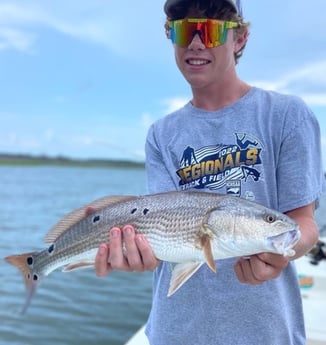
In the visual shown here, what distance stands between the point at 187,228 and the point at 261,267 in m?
0.41

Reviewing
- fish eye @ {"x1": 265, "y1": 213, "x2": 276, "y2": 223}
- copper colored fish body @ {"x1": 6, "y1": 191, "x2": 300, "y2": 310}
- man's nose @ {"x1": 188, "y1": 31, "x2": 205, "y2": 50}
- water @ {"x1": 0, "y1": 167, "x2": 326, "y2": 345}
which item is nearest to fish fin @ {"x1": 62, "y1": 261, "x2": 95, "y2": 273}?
copper colored fish body @ {"x1": 6, "y1": 191, "x2": 300, "y2": 310}

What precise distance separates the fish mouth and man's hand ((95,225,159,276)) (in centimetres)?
60

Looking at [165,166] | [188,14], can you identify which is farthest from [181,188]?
[188,14]

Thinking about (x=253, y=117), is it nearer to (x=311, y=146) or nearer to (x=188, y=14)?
(x=311, y=146)

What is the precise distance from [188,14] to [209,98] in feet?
1.56

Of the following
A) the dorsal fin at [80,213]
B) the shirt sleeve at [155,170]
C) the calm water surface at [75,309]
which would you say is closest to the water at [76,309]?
the calm water surface at [75,309]

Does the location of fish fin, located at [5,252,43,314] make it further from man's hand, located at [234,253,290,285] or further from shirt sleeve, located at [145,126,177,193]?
man's hand, located at [234,253,290,285]

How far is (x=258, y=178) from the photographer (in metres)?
2.65

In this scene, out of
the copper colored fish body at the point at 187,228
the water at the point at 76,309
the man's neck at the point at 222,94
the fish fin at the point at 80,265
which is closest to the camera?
the copper colored fish body at the point at 187,228

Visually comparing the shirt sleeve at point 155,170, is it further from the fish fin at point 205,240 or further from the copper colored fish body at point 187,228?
the fish fin at point 205,240

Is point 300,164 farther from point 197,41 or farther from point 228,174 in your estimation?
point 197,41

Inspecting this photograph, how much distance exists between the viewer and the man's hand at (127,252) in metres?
2.52

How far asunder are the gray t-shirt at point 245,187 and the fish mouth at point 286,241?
0.90ft

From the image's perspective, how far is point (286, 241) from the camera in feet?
7.52
